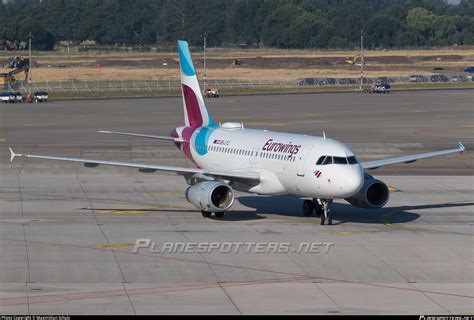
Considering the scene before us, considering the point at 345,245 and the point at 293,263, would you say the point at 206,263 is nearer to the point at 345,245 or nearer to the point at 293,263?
the point at 293,263

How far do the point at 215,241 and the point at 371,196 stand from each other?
30.5ft

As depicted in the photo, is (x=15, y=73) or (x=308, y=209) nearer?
(x=308, y=209)

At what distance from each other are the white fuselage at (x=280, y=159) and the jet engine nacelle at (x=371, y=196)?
2.97m

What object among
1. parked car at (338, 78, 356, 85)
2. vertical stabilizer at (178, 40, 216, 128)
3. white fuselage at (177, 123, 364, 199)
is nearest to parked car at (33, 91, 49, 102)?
parked car at (338, 78, 356, 85)

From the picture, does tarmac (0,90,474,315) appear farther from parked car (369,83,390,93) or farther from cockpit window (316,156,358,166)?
parked car (369,83,390,93)

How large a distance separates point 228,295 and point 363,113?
9238cm

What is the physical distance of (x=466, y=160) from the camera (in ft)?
247

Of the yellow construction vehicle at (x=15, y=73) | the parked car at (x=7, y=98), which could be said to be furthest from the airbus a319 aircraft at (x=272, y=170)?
the yellow construction vehicle at (x=15, y=73)

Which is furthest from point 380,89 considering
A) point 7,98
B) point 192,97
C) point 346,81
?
point 192,97

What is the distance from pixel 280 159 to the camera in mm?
47156

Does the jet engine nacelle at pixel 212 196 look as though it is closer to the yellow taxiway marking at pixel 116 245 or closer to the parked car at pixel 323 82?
the yellow taxiway marking at pixel 116 245

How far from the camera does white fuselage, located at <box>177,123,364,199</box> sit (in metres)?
44.2
